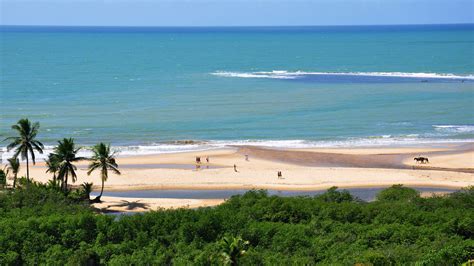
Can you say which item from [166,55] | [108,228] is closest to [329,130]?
[108,228]

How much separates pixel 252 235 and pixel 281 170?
83.9 feet

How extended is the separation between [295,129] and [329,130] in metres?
3.62

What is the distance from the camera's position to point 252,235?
1441 inches

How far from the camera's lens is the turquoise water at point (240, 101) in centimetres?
7725

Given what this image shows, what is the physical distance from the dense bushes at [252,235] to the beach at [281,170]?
1168 centimetres

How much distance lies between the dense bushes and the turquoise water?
108 ft

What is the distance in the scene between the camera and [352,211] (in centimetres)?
3934

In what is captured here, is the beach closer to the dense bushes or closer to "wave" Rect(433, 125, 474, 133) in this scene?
"wave" Rect(433, 125, 474, 133)

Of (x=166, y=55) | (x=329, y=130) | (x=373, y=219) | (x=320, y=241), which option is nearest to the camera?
(x=320, y=241)

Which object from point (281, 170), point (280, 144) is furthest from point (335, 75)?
point (281, 170)

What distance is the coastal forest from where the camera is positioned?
33.3 meters

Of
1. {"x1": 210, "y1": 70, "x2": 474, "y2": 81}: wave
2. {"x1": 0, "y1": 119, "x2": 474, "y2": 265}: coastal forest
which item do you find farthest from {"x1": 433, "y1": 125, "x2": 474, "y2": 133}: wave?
{"x1": 210, "y1": 70, "x2": 474, "y2": 81}: wave

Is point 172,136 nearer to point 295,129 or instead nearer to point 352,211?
point 295,129

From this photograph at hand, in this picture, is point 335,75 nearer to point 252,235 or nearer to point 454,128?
point 454,128
